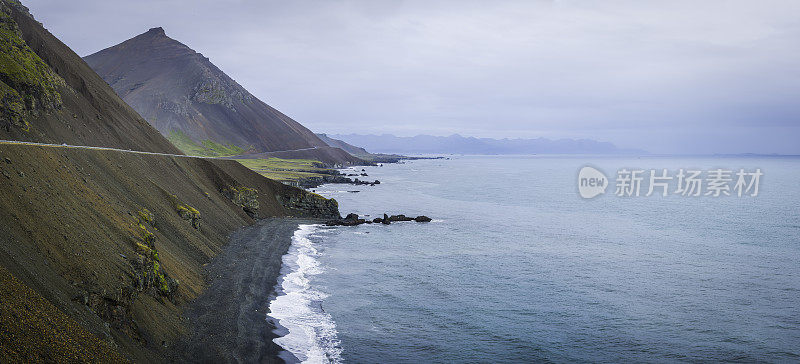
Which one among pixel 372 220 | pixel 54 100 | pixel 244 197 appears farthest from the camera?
pixel 372 220

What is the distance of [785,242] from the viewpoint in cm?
6262

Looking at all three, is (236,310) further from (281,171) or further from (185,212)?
(281,171)

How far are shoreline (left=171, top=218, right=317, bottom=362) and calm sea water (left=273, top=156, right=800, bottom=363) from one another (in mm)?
1388

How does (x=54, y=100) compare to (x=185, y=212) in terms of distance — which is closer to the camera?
(x=185, y=212)

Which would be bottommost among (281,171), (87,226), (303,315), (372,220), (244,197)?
(303,315)

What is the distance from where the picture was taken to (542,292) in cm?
3953

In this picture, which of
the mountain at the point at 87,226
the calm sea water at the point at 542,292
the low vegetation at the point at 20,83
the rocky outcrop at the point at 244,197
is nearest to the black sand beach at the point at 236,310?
the mountain at the point at 87,226

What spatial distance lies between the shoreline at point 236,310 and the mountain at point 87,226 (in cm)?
43

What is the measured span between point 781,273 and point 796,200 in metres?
90.8

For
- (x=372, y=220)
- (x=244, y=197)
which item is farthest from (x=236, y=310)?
(x=372, y=220)

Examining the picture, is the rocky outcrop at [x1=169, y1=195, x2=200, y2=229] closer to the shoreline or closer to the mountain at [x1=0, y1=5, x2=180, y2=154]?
the shoreline

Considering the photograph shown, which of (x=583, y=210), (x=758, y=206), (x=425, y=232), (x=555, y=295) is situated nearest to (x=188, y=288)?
(x=555, y=295)

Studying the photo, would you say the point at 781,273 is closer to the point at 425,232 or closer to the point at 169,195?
the point at 425,232

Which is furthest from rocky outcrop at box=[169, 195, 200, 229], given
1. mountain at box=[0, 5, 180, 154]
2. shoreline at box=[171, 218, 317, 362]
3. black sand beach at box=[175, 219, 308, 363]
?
mountain at box=[0, 5, 180, 154]
